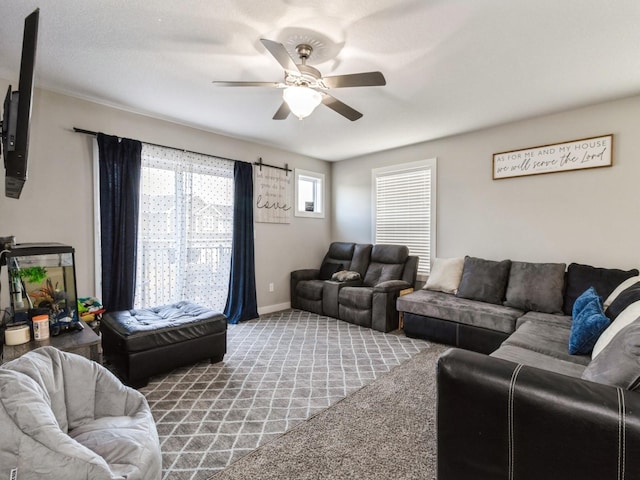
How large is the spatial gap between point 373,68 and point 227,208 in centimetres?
258

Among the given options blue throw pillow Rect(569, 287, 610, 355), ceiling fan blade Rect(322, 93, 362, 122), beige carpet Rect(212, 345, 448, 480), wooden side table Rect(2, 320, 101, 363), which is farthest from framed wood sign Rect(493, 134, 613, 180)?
wooden side table Rect(2, 320, 101, 363)

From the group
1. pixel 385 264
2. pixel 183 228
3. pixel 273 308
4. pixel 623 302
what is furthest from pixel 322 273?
pixel 623 302

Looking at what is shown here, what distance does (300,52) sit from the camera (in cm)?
216

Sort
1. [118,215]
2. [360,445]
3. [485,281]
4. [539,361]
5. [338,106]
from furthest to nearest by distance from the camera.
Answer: [485,281]
[118,215]
[338,106]
[539,361]
[360,445]

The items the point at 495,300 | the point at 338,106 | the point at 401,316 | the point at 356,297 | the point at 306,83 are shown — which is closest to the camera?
the point at 306,83

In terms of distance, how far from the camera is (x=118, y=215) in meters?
3.19

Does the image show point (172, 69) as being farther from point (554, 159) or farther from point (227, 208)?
point (554, 159)

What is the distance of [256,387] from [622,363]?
2202 mm

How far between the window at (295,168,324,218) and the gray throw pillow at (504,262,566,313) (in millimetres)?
3131

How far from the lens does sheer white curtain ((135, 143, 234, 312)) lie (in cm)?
350

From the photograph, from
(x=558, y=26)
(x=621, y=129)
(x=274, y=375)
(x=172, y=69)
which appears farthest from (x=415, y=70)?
(x=274, y=375)

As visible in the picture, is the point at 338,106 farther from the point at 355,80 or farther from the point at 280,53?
the point at 280,53

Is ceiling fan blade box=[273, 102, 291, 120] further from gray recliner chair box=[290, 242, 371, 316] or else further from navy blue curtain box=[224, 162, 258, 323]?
gray recliner chair box=[290, 242, 371, 316]

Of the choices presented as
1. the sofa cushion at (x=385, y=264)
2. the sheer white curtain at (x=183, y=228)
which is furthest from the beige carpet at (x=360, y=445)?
the sheer white curtain at (x=183, y=228)
